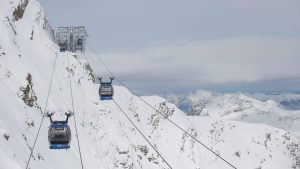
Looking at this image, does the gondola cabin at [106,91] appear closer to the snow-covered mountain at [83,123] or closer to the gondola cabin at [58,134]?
the snow-covered mountain at [83,123]

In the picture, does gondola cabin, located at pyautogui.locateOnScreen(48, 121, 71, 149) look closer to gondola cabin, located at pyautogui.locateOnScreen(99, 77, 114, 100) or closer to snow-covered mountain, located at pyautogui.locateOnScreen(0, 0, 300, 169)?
snow-covered mountain, located at pyautogui.locateOnScreen(0, 0, 300, 169)

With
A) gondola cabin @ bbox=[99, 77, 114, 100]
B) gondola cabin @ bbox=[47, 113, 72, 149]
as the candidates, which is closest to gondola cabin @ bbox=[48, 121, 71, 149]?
gondola cabin @ bbox=[47, 113, 72, 149]

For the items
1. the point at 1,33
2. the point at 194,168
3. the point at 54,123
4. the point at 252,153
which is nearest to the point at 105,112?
the point at 194,168

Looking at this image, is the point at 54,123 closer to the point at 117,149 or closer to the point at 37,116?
the point at 37,116

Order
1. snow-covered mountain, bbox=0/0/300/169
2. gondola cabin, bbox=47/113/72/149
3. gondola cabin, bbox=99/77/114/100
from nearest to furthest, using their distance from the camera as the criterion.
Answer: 1. gondola cabin, bbox=47/113/72/149
2. snow-covered mountain, bbox=0/0/300/169
3. gondola cabin, bbox=99/77/114/100

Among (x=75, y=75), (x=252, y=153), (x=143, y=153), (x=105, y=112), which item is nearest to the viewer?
(x=75, y=75)

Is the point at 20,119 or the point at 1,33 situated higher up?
the point at 1,33

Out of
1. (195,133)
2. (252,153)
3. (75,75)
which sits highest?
(75,75)

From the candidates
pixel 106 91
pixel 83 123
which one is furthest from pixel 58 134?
pixel 83 123

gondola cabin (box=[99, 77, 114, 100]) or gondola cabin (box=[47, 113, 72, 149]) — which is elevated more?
gondola cabin (box=[99, 77, 114, 100])
